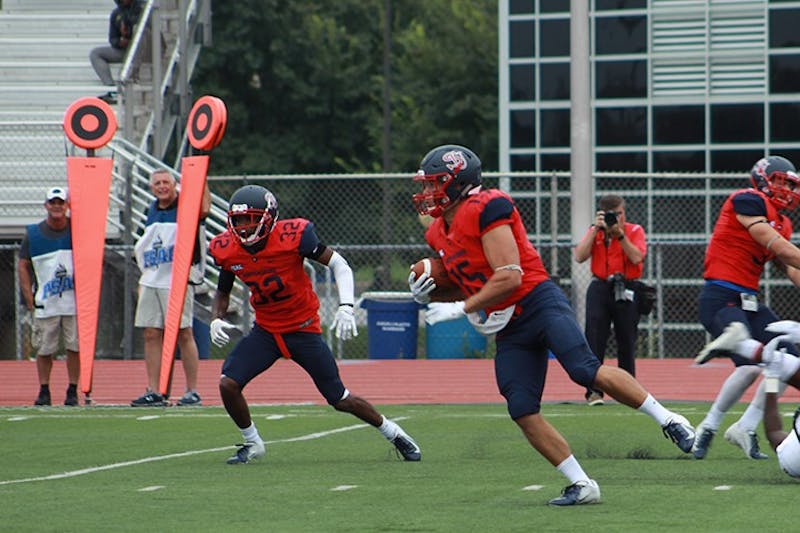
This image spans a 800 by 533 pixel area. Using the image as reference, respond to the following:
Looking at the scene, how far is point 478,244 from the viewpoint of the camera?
805 centimetres

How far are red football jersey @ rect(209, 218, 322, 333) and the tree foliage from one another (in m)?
34.0

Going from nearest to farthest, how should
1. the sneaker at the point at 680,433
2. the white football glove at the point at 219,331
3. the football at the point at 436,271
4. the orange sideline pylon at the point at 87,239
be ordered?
the sneaker at the point at 680,433
the football at the point at 436,271
the white football glove at the point at 219,331
the orange sideline pylon at the point at 87,239

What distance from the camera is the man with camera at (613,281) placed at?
46.6ft

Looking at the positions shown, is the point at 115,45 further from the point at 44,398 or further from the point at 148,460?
the point at 148,460

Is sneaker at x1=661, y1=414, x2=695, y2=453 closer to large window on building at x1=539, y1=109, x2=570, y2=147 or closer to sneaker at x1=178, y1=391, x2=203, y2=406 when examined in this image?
sneaker at x1=178, y1=391, x2=203, y2=406

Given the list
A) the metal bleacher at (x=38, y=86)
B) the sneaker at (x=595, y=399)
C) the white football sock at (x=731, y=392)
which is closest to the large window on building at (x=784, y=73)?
the metal bleacher at (x=38, y=86)

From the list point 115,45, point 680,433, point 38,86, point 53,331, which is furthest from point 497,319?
point 38,86

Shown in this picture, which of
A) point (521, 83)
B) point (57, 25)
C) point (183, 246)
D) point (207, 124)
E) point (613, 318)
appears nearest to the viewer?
point (183, 246)

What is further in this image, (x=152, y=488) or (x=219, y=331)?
(x=219, y=331)

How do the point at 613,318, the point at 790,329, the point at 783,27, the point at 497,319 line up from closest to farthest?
1. the point at 497,319
2. the point at 790,329
3. the point at 613,318
4. the point at 783,27

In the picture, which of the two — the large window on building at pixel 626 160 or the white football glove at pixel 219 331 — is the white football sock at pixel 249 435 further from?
the large window on building at pixel 626 160

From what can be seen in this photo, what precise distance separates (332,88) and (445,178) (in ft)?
130

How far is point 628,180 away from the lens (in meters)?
23.3

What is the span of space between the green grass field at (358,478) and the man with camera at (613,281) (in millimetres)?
901
